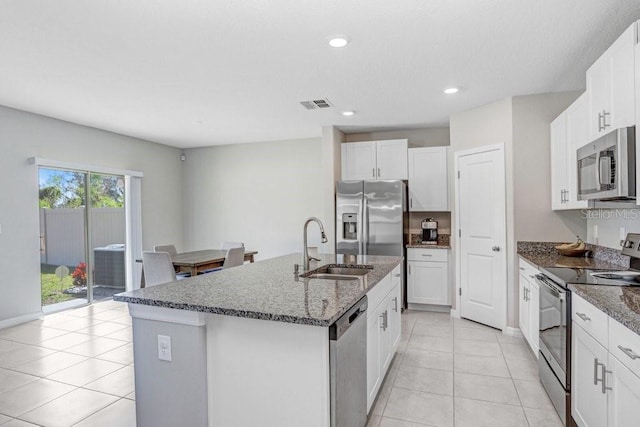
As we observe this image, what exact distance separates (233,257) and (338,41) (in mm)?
2694

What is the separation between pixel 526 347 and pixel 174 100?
4330 mm

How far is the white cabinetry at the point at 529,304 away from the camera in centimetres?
293

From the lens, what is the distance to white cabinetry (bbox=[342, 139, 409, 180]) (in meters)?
5.01

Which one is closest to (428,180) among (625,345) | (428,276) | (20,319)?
(428,276)

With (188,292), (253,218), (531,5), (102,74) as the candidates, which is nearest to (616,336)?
(531,5)

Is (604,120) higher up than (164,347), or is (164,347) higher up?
(604,120)

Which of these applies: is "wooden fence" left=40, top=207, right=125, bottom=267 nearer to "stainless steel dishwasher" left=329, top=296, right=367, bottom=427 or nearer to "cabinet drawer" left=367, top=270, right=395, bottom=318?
"cabinet drawer" left=367, top=270, right=395, bottom=318

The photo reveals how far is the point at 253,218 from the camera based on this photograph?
639 centimetres

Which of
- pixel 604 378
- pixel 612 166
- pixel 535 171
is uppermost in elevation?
pixel 535 171

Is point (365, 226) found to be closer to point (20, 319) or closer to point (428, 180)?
point (428, 180)

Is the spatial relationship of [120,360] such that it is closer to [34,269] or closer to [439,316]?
[34,269]

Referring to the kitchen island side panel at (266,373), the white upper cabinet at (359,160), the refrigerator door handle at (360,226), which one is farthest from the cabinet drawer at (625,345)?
the white upper cabinet at (359,160)

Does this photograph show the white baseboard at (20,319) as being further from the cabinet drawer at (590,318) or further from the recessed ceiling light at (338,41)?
the cabinet drawer at (590,318)

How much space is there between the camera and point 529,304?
318 centimetres
